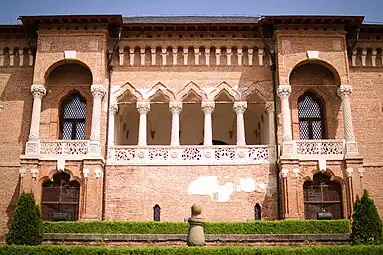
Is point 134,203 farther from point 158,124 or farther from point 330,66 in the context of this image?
point 330,66

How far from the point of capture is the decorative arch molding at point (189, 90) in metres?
25.6

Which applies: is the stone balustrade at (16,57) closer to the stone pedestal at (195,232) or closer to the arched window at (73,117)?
the arched window at (73,117)

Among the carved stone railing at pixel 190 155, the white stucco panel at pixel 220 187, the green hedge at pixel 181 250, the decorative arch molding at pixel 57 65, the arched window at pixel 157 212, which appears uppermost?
the decorative arch molding at pixel 57 65

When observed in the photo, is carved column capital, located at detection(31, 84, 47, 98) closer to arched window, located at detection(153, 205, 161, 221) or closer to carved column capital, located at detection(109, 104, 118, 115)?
carved column capital, located at detection(109, 104, 118, 115)

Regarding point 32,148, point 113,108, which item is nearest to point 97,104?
point 113,108

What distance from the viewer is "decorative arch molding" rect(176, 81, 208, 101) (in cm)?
2558

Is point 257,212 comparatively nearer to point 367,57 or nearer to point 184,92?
point 184,92

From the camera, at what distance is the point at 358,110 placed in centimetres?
2575

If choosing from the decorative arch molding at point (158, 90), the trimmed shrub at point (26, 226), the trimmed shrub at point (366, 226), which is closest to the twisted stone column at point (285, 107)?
the decorative arch molding at point (158, 90)

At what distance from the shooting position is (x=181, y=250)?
16516 mm

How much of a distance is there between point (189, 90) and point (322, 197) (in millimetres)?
7564

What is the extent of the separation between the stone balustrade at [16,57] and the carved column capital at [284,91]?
11.5 meters

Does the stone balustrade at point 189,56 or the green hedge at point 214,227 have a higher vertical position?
the stone balustrade at point 189,56

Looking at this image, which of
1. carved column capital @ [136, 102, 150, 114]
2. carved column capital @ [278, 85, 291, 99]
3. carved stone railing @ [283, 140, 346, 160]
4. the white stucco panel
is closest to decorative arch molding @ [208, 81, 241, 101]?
carved column capital @ [278, 85, 291, 99]
